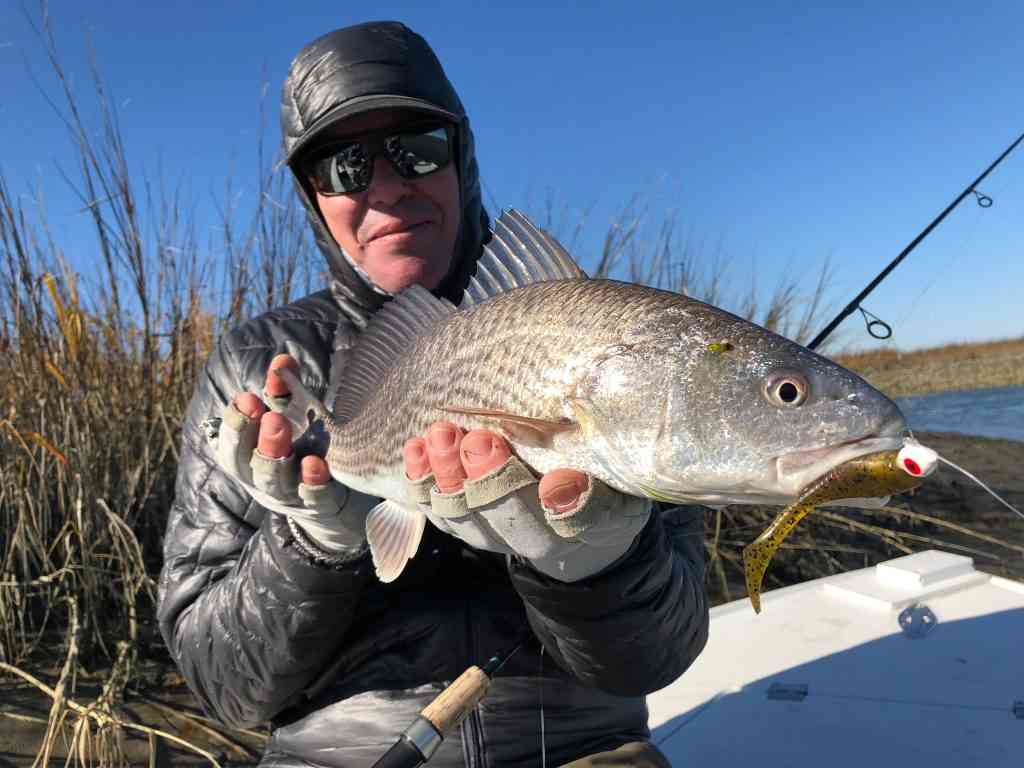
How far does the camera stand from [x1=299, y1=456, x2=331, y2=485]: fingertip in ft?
6.29

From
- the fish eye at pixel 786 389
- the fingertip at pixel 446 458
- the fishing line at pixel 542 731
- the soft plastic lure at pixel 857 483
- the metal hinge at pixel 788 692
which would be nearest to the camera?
the soft plastic lure at pixel 857 483

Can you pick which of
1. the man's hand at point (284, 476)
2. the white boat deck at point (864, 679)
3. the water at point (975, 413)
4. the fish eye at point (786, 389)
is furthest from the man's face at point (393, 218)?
the water at point (975, 413)

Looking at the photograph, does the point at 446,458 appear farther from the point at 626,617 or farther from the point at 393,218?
the point at 393,218

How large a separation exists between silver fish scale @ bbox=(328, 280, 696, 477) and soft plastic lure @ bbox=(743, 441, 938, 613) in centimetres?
44

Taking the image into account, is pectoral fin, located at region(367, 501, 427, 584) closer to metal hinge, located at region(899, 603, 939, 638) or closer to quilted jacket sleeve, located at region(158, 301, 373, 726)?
quilted jacket sleeve, located at region(158, 301, 373, 726)

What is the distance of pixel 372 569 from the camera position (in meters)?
2.06

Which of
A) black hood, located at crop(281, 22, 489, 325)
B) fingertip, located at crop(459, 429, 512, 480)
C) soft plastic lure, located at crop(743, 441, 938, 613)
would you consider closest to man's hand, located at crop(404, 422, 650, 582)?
fingertip, located at crop(459, 429, 512, 480)

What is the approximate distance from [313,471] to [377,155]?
3.93 ft

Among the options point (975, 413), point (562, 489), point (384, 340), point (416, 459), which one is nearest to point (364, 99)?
point (384, 340)

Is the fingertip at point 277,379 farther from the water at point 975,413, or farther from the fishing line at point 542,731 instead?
the water at point 975,413

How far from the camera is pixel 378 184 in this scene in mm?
2547

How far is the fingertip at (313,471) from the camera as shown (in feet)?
6.29

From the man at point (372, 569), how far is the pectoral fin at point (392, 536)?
0.12m

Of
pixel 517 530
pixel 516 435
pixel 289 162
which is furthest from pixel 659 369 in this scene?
pixel 289 162
